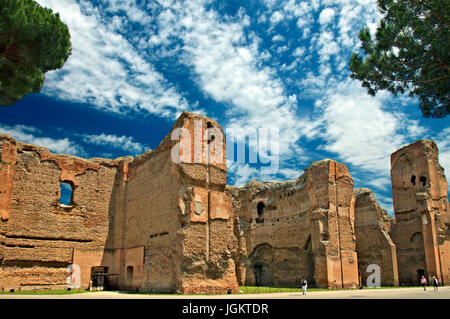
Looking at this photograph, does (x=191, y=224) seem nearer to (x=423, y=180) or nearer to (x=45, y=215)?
(x=45, y=215)

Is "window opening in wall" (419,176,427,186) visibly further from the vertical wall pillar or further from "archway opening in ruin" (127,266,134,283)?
the vertical wall pillar

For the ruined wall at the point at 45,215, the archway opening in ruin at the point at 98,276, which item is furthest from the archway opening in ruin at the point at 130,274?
the ruined wall at the point at 45,215

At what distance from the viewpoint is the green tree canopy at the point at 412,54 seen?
9008 mm

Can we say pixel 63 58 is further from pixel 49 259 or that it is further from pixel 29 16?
pixel 49 259

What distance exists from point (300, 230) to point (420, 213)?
913 centimetres

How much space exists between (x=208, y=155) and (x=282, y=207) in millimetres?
11890

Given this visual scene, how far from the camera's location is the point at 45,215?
16656 mm

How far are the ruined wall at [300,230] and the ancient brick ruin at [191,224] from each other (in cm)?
7

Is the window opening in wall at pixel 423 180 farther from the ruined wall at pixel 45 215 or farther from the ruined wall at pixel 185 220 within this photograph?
the ruined wall at pixel 45 215

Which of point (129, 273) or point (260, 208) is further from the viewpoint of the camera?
point (260, 208)

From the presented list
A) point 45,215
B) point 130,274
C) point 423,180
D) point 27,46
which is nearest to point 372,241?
point 423,180

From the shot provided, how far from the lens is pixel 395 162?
2962 cm

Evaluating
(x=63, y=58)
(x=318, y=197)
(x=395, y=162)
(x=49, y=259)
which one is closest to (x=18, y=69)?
(x=63, y=58)

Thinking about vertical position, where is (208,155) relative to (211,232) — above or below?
above
